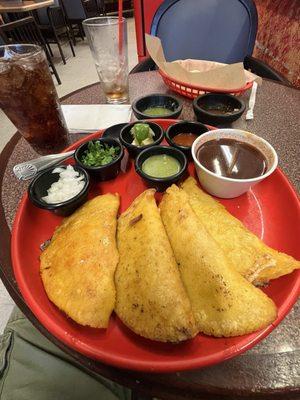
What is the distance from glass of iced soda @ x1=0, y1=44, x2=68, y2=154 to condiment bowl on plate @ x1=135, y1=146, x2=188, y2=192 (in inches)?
24.4

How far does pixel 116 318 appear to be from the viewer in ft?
3.36

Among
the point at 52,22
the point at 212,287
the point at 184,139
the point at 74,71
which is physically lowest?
the point at 74,71

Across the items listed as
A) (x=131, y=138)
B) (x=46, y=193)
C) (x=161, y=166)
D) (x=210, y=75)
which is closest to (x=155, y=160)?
(x=161, y=166)

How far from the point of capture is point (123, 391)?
1709 millimetres

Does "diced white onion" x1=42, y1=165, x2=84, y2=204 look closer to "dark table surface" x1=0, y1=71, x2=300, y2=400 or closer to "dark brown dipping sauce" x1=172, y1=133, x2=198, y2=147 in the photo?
"dark table surface" x1=0, y1=71, x2=300, y2=400

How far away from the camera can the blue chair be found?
2979 millimetres

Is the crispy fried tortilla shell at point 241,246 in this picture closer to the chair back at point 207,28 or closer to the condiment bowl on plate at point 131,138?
the condiment bowl on plate at point 131,138

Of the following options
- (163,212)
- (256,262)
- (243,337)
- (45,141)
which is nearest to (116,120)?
(45,141)

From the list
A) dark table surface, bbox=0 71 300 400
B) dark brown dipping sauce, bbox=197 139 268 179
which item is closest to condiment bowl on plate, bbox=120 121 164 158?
dark brown dipping sauce, bbox=197 139 268 179

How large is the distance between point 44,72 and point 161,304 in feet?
4.63

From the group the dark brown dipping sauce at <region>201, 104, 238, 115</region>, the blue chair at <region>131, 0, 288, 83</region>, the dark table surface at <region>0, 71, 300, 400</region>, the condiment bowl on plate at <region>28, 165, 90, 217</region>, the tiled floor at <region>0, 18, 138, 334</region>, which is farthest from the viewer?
the tiled floor at <region>0, 18, 138, 334</region>

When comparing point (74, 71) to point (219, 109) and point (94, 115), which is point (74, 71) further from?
point (219, 109)

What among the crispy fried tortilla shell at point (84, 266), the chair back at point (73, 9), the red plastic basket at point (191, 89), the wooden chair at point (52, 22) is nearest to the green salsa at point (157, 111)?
the red plastic basket at point (191, 89)

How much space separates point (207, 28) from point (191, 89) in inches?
69.2
